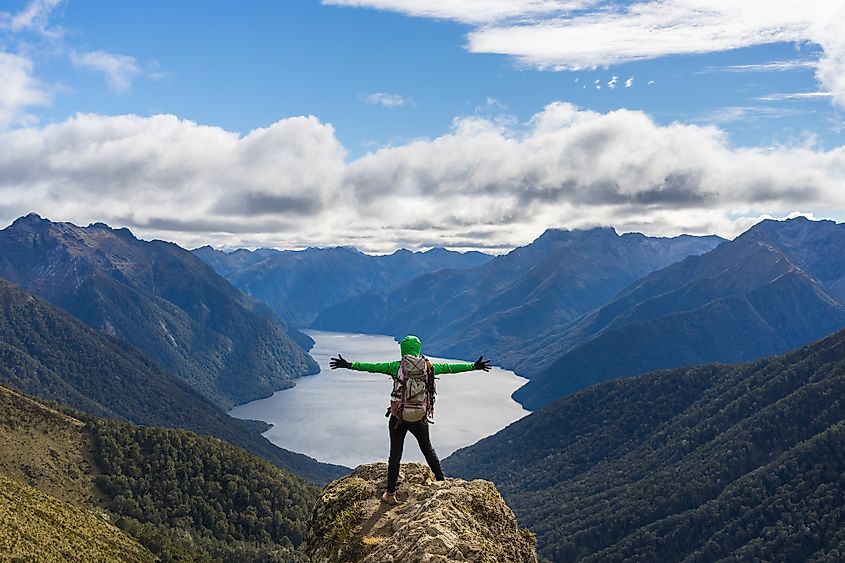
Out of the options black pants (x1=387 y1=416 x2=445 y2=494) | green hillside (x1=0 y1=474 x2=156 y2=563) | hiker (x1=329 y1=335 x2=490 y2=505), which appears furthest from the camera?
green hillside (x1=0 y1=474 x2=156 y2=563)

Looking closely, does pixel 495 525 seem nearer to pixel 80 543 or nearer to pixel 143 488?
pixel 80 543

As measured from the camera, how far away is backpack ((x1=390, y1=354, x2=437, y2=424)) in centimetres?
2058

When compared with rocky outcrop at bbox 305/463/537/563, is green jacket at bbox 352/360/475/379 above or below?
above

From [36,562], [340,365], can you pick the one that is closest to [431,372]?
[340,365]

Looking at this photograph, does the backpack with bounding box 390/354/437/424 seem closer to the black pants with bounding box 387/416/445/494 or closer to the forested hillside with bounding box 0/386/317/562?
the black pants with bounding box 387/416/445/494

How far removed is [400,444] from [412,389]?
1916 millimetres

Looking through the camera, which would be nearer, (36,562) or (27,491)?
(36,562)

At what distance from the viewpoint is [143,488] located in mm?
181000

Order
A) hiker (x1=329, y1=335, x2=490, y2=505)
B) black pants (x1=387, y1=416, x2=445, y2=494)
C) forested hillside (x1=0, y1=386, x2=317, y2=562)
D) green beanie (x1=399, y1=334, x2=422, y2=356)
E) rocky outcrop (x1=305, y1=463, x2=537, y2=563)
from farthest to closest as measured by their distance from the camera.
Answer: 1. forested hillside (x1=0, y1=386, x2=317, y2=562)
2. green beanie (x1=399, y1=334, x2=422, y2=356)
3. hiker (x1=329, y1=335, x2=490, y2=505)
4. black pants (x1=387, y1=416, x2=445, y2=494)
5. rocky outcrop (x1=305, y1=463, x2=537, y2=563)

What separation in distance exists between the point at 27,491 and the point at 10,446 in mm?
64855

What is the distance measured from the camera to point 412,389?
2059cm

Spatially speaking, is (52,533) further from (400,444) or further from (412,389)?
(412,389)

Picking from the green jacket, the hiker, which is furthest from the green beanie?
the green jacket

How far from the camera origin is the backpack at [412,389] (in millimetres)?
20578
